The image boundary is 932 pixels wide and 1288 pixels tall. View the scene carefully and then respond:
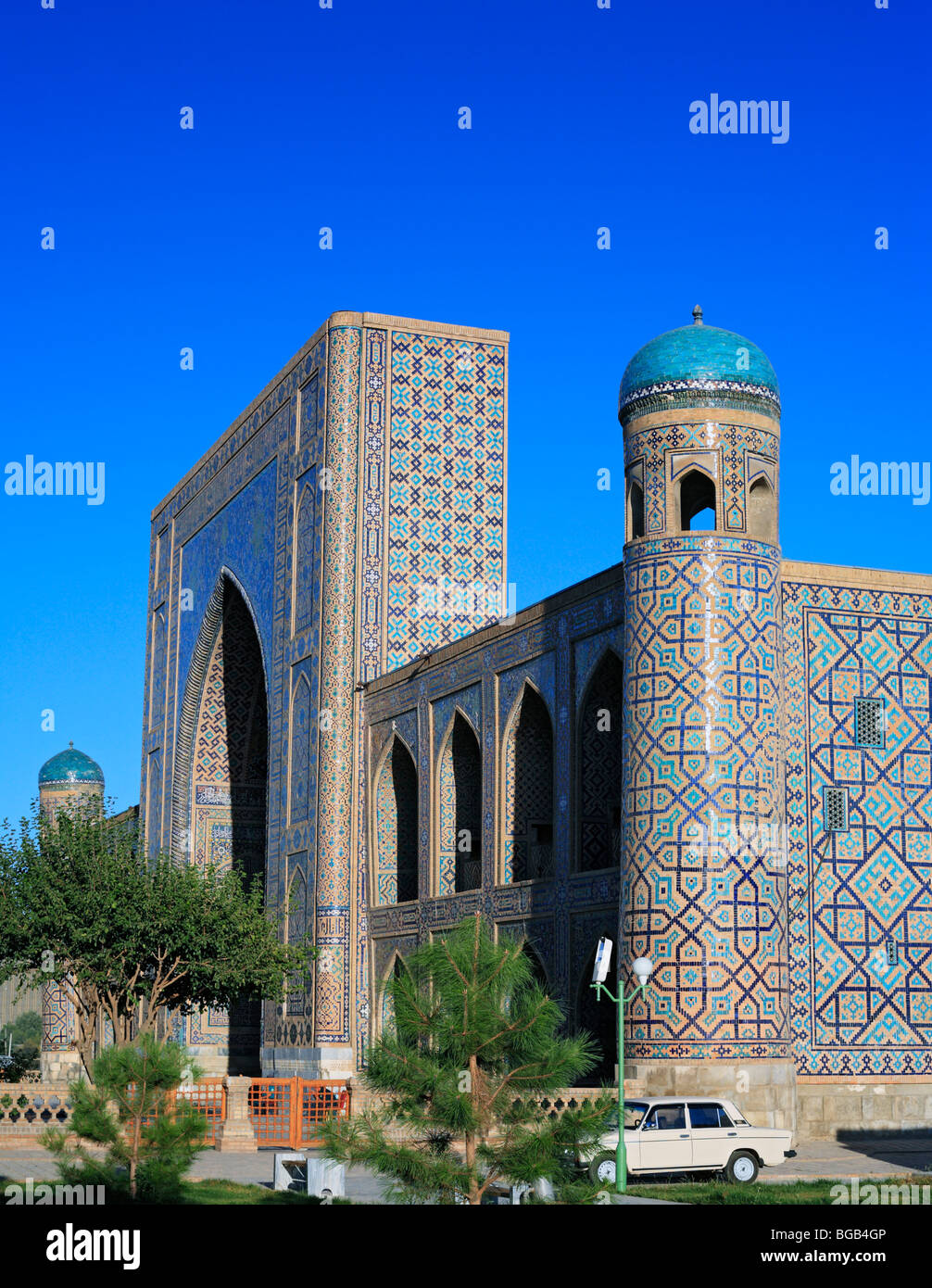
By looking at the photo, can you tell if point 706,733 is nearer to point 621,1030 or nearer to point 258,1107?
point 621,1030

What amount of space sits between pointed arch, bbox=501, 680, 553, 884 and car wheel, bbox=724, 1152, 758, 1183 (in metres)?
8.16

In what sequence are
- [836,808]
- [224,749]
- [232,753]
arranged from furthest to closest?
[224,749]
[232,753]
[836,808]

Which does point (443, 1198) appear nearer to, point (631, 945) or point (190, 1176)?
point (190, 1176)

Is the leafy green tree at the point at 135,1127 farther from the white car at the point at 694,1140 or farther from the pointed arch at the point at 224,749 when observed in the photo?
the pointed arch at the point at 224,749

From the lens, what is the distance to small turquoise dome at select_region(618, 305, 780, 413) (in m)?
18.6

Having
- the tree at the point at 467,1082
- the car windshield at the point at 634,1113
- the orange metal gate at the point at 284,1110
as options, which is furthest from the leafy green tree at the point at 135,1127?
the orange metal gate at the point at 284,1110

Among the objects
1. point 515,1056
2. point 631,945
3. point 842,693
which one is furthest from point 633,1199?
point 842,693

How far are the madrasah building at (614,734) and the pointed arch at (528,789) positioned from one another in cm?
4

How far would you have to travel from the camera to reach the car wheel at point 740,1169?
14234 mm

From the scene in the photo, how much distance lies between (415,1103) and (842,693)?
40.9 feet

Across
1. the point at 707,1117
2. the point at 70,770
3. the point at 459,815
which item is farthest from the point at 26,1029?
the point at 707,1117

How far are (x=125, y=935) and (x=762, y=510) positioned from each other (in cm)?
1161

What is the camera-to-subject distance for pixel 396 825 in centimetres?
2633

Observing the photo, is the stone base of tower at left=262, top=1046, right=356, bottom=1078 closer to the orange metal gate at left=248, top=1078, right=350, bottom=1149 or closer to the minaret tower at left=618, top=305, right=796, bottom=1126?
the orange metal gate at left=248, top=1078, right=350, bottom=1149
